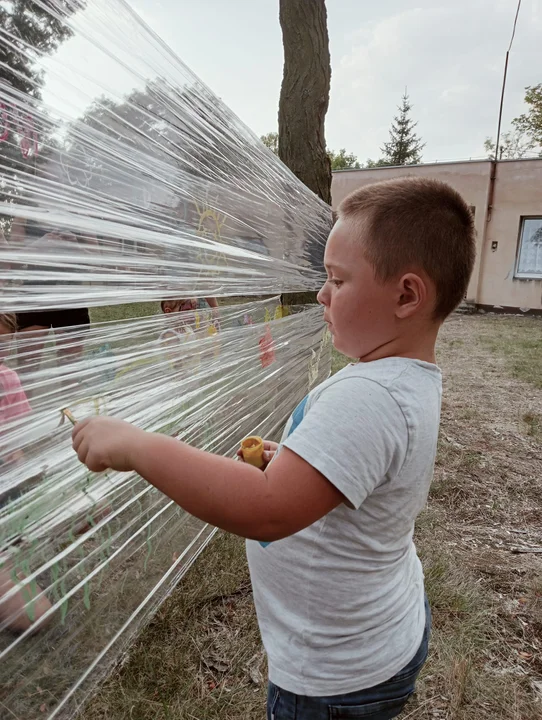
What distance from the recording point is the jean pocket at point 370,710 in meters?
0.83

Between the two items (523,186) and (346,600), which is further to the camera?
(523,186)

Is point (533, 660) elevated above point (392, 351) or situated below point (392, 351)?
below

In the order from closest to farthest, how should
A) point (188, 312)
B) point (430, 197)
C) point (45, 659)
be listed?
point (430, 197) < point (45, 659) < point (188, 312)

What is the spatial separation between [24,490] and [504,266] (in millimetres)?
13092

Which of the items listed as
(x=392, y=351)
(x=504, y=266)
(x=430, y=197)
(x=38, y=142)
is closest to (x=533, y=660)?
(x=392, y=351)

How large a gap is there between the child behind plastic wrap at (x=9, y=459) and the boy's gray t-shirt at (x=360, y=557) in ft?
1.41

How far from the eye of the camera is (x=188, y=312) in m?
1.54

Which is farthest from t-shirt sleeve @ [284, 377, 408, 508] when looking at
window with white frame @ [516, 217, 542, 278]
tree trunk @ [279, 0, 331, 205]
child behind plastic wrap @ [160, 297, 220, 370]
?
window with white frame @ [516, 217, 542, 278]

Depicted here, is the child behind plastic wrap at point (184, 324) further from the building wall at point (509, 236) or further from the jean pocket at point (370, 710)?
the building wall at point (509, 236)

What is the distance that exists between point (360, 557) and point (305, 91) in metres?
3.46

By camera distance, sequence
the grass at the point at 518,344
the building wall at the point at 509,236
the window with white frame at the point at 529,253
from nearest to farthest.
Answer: the grass at the point at 518,344
the building wall at the point at 509,236
the window with white frame at the point at 529,253

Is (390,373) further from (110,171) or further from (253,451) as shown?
(110,171)

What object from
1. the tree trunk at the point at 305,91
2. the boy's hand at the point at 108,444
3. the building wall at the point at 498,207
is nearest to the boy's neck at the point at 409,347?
the boy's hand at the point at 108,444

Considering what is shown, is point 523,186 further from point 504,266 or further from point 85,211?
point 85,211
